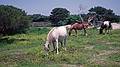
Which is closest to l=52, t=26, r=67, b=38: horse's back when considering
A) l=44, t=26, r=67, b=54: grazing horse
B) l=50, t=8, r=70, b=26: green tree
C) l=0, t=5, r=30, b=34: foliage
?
l=44, t=26, r=67, b=54: grazing horse

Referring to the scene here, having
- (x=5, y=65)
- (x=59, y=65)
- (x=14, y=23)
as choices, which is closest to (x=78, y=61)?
(x=59, y=65)

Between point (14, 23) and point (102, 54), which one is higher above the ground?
point (14, 23)

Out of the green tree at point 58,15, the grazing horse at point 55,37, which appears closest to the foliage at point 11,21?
the grazing horse at point 55,37

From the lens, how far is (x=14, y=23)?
89.4ft

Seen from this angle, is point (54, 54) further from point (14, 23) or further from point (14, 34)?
point (14, 34)

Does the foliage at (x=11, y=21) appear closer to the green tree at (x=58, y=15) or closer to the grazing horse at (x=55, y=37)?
the grazing horse at (x=55, y=37)

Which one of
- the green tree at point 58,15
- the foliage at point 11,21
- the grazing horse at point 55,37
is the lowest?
the grazing horse at point 55,37

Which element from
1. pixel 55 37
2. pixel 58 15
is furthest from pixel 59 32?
pixel 58 15

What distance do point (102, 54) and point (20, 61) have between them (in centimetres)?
458

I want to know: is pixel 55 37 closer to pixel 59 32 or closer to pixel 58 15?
pixel 59 32

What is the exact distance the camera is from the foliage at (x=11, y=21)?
2689cm

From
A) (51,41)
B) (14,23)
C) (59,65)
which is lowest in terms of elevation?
(59,65)

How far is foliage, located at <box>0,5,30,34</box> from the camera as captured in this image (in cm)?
2689

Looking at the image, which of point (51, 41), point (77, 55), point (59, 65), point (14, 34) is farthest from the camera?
point (14, 34)
